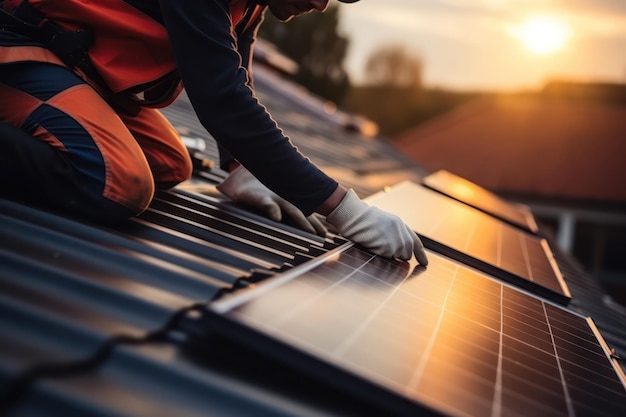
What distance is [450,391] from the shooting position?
1.48 meters

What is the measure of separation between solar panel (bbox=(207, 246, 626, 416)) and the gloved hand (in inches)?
25.8

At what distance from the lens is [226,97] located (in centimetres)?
234

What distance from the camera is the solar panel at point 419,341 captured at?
4.56 ft

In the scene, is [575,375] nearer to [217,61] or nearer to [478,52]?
[217,61]

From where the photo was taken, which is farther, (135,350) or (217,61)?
(217,61)

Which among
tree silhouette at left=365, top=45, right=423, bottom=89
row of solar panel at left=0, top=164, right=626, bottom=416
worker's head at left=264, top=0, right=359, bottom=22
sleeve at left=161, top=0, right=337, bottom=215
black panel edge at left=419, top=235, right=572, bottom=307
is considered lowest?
black panel edge at left=419, top=235, right=572, bottom=307

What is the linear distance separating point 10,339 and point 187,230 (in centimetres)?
127

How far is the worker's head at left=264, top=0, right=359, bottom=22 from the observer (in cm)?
257

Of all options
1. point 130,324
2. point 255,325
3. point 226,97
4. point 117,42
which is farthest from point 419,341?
point 117,42

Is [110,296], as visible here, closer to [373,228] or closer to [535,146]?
[373,228]

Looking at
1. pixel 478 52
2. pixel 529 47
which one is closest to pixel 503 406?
pixel 529 47

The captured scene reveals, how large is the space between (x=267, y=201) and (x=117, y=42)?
922 millimetres

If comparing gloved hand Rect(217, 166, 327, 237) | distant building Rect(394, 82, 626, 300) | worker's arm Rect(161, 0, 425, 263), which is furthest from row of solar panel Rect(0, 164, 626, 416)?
distant building Rect(394, 82, 626, 300)

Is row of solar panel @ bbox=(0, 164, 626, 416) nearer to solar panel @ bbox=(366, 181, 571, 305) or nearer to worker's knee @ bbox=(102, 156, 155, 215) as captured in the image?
worker's knee @ bbox=(102, 156, 155, 215)
